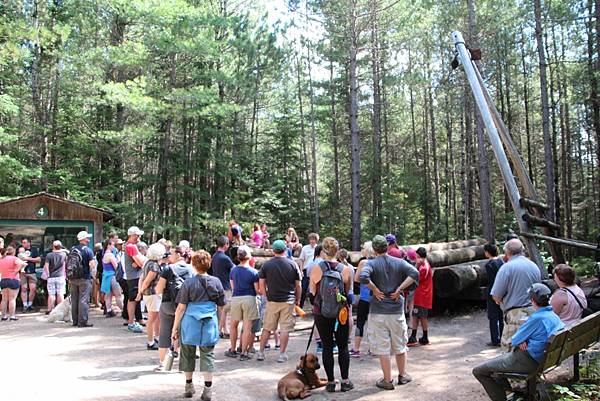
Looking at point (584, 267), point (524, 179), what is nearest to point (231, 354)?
point (524, 179)

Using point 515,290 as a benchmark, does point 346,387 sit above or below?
below

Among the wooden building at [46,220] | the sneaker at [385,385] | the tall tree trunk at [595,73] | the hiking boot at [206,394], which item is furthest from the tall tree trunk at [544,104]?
the hiking boot at [206,394]

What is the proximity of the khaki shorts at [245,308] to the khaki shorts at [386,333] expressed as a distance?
2332 mm

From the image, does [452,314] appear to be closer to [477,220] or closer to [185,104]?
[185,104]

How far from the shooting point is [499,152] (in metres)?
7.93

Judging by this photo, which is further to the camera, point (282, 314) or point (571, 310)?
point (282, 314)

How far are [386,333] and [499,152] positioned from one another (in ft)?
11.9

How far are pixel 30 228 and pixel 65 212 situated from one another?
100 cm

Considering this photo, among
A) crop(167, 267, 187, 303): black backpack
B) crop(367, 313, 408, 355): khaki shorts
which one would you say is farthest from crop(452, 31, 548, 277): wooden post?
crop(167, 267, 187, 303): black backpack

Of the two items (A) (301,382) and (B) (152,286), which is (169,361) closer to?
(B) (152,286)

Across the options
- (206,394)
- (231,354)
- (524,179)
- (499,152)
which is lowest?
(231,354)

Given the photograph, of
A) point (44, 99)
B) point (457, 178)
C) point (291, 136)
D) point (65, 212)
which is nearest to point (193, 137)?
point (291, 136)

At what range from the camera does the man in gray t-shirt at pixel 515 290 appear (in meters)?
6.41

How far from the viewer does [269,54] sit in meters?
24.3
